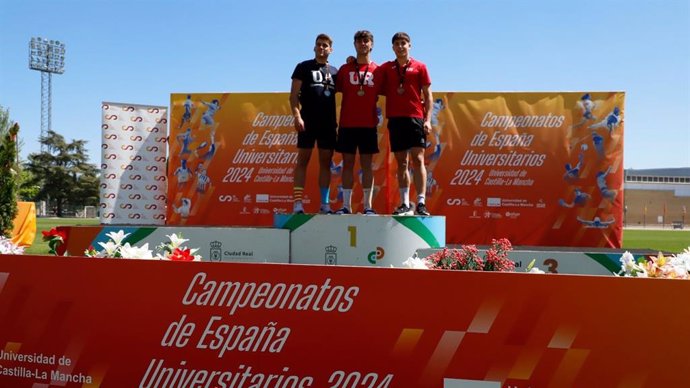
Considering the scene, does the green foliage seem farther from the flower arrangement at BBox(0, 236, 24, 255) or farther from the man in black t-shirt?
the flower arrangement at BBox(0, 236, 24, 255)

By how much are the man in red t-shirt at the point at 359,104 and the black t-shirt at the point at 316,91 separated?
0.13 meters

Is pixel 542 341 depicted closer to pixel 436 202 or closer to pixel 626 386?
pixel 626 386

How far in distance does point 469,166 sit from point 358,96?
2.49 m

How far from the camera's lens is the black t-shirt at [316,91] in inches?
236

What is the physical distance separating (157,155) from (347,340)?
6.53m

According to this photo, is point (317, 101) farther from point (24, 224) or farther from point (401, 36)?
point (24, 224)

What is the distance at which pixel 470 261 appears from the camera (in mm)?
3359

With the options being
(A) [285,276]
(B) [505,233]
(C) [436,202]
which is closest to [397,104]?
(C) [436,202]

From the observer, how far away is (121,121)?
318 inches

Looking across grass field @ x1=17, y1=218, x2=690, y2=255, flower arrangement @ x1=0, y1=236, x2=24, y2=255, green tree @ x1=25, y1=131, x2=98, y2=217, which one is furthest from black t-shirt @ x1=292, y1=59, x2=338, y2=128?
green tree @ x1=25, y1=131, x2=98, y2=217

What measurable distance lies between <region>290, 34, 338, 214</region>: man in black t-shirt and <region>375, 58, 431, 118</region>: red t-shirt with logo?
58 cm

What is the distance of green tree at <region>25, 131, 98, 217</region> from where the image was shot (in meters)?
58.7

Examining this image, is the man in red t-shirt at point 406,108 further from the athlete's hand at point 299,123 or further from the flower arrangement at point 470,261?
the flower arrangement at point 470,261

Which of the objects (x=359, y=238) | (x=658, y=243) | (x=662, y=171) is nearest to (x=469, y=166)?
(x=359, y=238)
